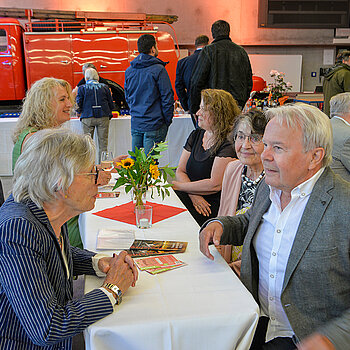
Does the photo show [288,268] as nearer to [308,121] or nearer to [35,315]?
[308,121]

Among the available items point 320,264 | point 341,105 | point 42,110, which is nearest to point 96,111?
point 42,110

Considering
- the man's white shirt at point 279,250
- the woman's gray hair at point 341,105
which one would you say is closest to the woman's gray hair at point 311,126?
Answer: the man's white shirt at point 279,250

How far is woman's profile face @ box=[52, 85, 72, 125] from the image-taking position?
2.94m

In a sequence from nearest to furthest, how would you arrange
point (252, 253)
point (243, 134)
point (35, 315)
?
1. point (35, 315)
2. point (252, 253)
3. point (243, 134)

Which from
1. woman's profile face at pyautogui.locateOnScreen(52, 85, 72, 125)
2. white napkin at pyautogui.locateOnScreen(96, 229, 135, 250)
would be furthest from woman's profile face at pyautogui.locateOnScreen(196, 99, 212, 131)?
white napkin at pyautogui.locateOnScreen(96, 229, 135, 250)

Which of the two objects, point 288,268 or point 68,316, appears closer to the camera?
point 68,316

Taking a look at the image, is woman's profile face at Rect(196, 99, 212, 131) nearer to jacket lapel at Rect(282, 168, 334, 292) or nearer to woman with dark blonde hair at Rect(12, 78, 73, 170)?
woman with dark blonde hair at Rect(12, 78, 73, 170)

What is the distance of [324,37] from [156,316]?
11659 millimetres

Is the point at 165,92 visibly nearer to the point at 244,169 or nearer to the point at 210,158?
the point at 210,158

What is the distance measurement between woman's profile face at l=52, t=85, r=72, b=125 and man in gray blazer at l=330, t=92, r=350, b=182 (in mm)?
1987

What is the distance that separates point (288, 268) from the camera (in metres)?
1.40

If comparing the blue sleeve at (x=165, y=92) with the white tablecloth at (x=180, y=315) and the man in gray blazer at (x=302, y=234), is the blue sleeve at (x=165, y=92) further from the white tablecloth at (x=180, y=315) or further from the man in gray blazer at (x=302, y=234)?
the white tablecloth at (x=180, y=315)

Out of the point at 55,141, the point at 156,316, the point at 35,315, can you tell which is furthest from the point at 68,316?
the point at 55,141

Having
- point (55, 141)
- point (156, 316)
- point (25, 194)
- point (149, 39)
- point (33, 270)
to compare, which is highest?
point (149, 39)
